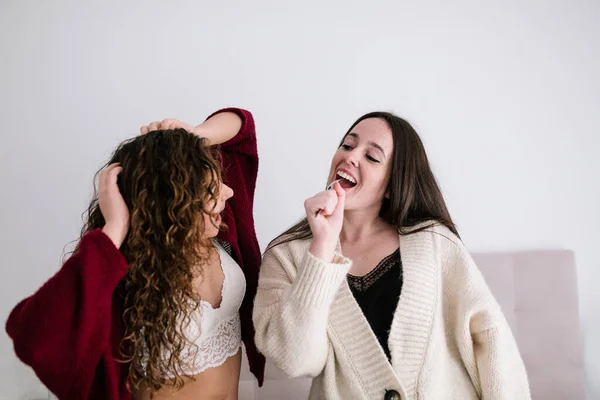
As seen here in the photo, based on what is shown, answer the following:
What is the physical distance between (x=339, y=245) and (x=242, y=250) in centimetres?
26

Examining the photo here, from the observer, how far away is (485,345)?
1.22 meters

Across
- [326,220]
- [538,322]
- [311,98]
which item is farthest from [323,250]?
[538,322]

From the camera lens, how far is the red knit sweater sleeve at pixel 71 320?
90 cm

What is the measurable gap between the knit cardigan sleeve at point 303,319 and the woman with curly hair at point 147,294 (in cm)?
11

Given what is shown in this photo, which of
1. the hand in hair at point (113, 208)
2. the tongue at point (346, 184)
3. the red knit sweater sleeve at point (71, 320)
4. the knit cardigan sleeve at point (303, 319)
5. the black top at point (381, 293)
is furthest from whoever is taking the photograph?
the tongue at point (346, 184)

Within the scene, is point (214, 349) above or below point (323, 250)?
below

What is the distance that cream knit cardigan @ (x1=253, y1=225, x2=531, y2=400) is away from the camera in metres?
1.13

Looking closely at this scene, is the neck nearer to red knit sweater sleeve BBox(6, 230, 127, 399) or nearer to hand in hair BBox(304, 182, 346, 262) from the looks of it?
hand in hair BBox(304, 182, 346, 262)

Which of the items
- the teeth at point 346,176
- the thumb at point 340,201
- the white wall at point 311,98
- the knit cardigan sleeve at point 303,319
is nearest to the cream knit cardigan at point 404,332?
the knit cardigan sleeve at point 303,319

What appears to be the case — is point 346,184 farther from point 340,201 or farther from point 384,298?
point 384,298

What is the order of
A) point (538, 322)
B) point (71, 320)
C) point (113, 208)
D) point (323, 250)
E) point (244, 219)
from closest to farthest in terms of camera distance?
point (71, 320), point (113, 208), point (323, 250), point (244, 219), point (538, 322)

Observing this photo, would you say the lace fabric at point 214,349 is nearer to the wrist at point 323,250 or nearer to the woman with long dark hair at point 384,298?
the woman with long dark hair at point 384,298

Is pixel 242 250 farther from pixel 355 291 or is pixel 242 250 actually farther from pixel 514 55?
pixel 514 55

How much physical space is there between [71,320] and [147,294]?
6.7 inches
